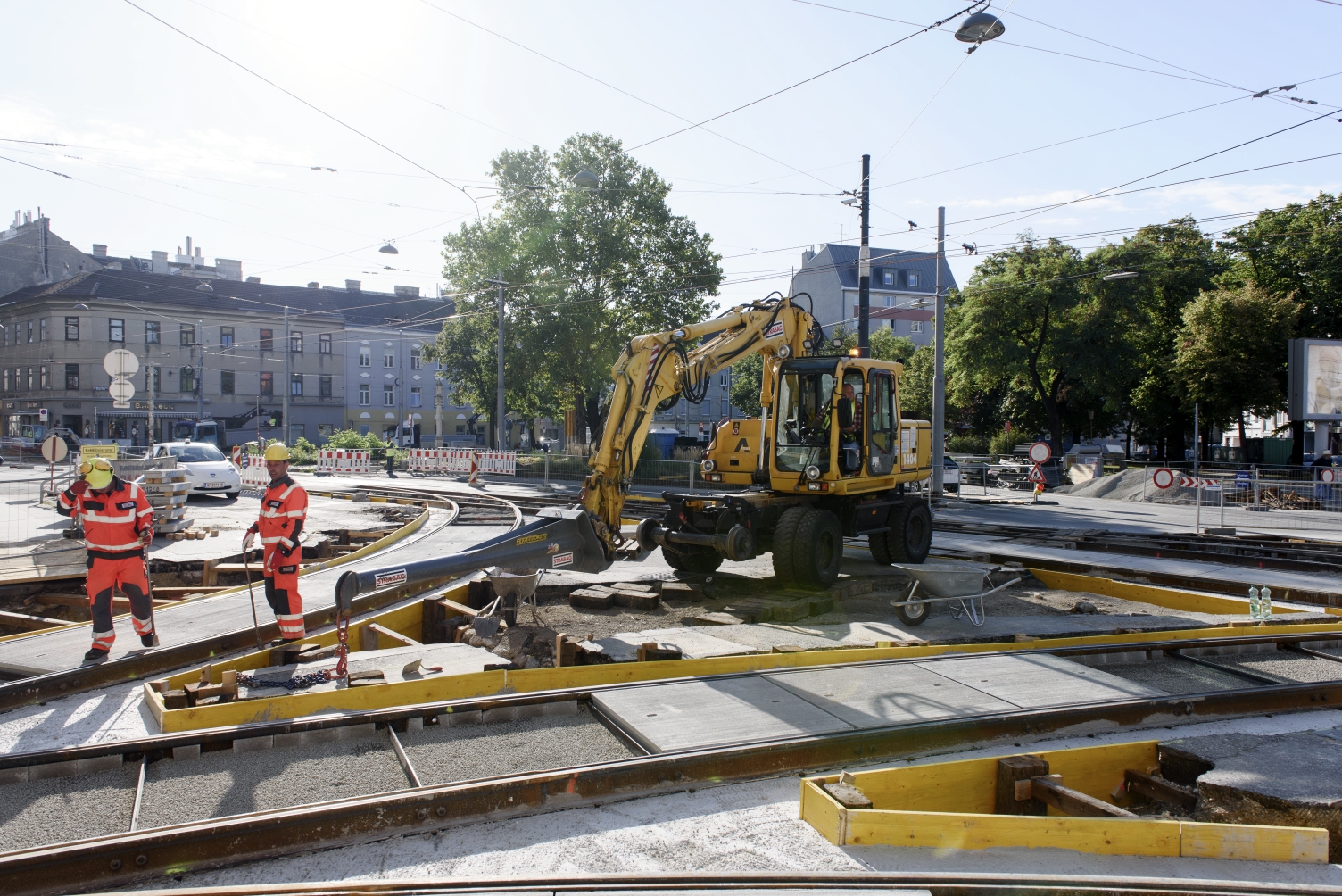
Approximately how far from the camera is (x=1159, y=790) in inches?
198

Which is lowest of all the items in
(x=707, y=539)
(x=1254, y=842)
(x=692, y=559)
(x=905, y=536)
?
(x=1254, y=842)

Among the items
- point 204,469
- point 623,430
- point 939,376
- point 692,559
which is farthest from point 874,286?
point 623,430

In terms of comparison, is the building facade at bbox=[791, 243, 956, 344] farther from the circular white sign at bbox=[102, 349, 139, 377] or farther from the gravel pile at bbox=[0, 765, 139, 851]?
the gravel pile at bbox=[0, 765, 139, 851]

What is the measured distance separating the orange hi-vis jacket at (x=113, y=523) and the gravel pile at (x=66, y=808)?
315cm

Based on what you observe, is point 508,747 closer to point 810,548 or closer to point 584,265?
point 810,548

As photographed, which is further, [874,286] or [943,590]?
[874,286]

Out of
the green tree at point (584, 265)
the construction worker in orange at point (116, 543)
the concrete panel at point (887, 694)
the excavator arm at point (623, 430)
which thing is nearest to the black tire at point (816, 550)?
the excavator arm at point (623, 430)

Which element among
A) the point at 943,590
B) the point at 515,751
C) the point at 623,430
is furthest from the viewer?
the point at 623,430

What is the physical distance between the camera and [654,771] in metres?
4.67

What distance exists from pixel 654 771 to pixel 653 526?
6.52 m

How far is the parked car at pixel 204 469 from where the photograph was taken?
23.2m

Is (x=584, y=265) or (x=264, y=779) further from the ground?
(x=584, y=265)

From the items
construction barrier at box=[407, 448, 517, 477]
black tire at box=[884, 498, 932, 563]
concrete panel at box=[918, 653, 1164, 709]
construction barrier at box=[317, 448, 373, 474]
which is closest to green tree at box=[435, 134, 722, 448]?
construction barrier at box=[407, 448, 517, 477]

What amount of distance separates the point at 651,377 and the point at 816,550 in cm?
284
